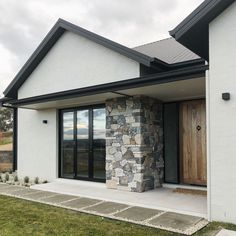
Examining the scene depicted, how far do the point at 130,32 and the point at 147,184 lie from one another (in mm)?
13377

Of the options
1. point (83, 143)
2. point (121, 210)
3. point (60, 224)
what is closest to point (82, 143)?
point (83, 143)

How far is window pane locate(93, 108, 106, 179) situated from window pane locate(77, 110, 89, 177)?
1.35ft

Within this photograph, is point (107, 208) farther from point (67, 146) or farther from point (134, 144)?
point (67, 146)

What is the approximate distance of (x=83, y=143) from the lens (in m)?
11.5

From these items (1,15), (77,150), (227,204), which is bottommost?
(227,204)

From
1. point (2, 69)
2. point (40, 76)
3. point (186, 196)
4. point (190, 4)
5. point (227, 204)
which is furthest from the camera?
point (2, 69)

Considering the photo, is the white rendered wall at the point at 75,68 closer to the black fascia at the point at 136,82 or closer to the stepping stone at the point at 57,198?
the black fascia at the point at 136,82

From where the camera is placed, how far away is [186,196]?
863cm

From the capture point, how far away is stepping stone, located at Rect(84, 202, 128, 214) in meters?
7.23

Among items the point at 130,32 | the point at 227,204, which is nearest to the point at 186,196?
the point at 227,204

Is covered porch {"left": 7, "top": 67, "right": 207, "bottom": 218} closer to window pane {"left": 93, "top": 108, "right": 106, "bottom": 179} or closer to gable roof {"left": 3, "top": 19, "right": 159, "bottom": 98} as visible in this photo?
window pane {"left": 93, "top": 108, "right": 106, "bottom": 179}

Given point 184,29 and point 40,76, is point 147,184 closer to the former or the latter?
point 184,29

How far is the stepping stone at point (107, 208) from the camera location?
7227mm

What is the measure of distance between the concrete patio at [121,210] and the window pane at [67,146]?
2.18 meters
